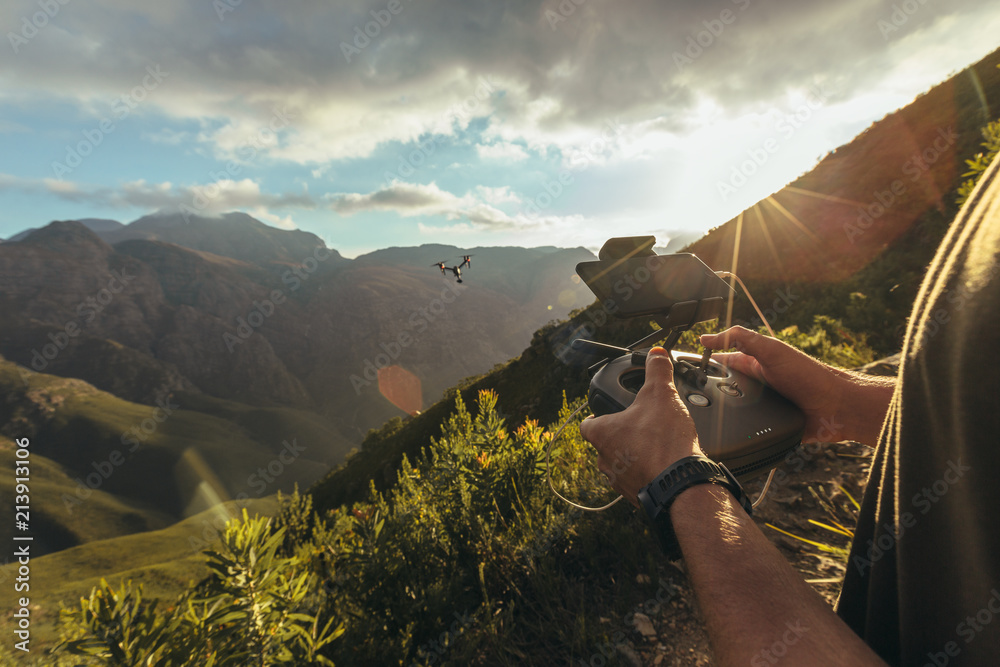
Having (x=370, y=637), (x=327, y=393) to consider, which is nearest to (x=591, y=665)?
(x=370, y=637)

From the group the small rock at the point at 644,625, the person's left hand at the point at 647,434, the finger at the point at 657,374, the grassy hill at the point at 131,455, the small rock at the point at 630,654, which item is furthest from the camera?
the grassy hill at the point at 131,455

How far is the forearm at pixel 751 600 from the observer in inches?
29.4

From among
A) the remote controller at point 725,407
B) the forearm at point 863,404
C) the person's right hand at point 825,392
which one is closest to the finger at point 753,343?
the person's right hand at point 825,392

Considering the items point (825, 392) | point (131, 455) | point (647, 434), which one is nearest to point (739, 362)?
point (825, 392)

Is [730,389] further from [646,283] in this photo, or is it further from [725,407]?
[646,283]

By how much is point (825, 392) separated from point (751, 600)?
4.00 feet

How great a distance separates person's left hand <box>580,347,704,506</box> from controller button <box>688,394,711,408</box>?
219 mm

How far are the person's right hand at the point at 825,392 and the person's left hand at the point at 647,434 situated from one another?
677 mm

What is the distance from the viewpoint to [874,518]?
0.91 m

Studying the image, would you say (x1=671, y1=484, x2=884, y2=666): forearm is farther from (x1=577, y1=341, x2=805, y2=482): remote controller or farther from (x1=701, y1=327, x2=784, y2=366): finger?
(x1=701, y1=327, x2=784, y2=366): finger

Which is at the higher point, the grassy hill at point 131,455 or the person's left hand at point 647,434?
the person's left hand at point 647,434

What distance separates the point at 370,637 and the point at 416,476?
5.18 feet

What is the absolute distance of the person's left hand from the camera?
1188 millimetres

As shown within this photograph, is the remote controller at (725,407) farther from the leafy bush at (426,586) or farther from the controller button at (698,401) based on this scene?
the leafy bush at (426,586)
